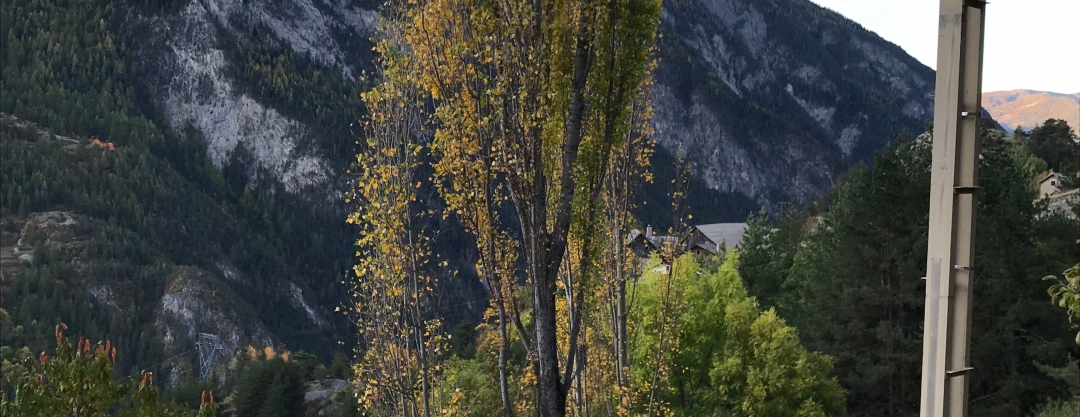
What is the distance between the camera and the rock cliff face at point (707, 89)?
11988 centimetres

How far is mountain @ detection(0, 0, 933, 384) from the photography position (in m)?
87.1

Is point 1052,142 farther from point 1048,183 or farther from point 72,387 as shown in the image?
point 72,387

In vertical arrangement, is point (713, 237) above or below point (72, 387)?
above

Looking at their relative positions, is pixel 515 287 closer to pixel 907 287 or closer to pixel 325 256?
pixel 907 287

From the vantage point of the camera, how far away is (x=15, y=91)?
362 ft

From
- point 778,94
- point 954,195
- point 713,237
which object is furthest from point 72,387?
point 778,94

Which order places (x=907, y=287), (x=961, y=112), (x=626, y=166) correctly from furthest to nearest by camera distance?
(x=907, y=287)
(x=626, y=166)
(x=961, y=112)

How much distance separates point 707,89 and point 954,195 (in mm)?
136689

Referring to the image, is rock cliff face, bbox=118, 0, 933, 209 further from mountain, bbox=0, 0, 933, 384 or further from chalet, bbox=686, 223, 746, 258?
chalet, bbox=686, 223, 746, 258

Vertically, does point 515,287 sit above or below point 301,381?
above

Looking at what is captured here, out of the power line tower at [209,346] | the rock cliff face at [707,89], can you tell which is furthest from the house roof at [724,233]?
the rock cliff face at [707,89]

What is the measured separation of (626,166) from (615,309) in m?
2.32

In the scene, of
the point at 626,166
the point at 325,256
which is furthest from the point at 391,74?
the point at 325,256

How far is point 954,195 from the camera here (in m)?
3.09
